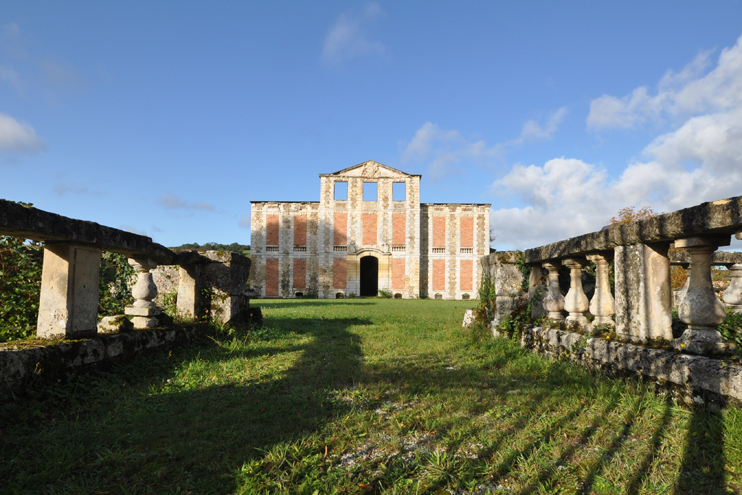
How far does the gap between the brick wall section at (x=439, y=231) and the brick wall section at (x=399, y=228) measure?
228 centimetres

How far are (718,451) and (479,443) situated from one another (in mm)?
1179

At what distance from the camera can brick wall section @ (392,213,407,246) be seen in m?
28.9

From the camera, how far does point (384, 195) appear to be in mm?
28906

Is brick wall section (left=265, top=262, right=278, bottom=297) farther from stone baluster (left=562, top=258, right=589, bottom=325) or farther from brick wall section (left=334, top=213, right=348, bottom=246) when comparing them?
stone baluster (left=562, top=258, right=589, bottom=325)

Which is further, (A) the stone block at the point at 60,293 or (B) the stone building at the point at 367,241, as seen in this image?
(B) the stone building at the point at 367,241

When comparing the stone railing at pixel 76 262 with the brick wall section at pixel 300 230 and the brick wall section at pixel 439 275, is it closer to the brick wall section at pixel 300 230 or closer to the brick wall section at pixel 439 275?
the brick wall section at pixel 300 230

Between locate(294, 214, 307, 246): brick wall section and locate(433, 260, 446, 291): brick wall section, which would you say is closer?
locate(433, 260, 446, 291): brick wall section

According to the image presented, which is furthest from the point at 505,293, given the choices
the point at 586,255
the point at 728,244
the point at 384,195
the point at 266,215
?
the point at 266,215

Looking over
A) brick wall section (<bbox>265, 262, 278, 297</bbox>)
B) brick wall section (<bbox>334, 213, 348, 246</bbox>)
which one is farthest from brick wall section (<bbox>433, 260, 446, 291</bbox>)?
brick wall section (<bbox>265, 262, 278, 297</bbox>)

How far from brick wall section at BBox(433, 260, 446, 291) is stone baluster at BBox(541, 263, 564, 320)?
79.3 ft

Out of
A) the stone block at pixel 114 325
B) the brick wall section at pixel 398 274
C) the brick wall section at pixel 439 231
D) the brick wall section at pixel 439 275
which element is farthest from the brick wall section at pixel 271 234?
the stone block at pixel 114 325

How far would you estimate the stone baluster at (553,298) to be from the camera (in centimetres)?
492

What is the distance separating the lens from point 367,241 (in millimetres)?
28984

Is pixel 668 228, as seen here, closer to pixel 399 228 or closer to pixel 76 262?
pixel 76 262
